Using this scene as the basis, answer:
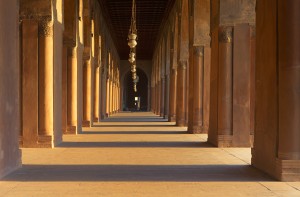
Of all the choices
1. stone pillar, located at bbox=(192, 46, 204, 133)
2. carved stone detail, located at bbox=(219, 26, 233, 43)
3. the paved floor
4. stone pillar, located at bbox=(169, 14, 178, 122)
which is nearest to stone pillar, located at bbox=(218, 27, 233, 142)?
carved stone detail, located at bbox=(219, 26, 233, 43)

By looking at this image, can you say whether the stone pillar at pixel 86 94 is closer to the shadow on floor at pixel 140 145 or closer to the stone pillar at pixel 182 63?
the stone pillar at pixel 182 63

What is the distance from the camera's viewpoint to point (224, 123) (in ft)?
35.6

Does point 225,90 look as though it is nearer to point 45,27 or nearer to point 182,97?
point 45,27

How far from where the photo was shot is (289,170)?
628 centimetres

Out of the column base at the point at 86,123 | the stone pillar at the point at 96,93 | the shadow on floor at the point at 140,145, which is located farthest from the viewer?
the stone pillar at the point at 96,93

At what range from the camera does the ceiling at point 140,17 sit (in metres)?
23.8

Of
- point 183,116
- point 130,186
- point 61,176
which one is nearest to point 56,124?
point 61,176

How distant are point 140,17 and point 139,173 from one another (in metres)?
21.7

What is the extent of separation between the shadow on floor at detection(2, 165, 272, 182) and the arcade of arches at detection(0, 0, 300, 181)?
289 mm

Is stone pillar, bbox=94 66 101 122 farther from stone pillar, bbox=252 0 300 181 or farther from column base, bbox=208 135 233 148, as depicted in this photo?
stone pillar, bbox=252 0 300 181

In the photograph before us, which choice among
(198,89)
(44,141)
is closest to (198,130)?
(198,89)

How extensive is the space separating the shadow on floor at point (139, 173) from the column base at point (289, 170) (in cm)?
24

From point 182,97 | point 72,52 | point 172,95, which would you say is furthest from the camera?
point 172,95

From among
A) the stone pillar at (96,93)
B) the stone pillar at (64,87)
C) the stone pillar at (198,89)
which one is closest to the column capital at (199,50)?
the stone pillar at (198,89)
